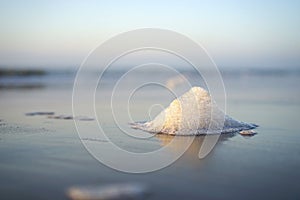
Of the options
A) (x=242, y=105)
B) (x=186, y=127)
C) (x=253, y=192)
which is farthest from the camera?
(x=242, y=105)

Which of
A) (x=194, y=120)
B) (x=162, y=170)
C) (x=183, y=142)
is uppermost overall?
(x=194, y=120)

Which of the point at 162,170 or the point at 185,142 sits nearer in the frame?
the point at 162,170

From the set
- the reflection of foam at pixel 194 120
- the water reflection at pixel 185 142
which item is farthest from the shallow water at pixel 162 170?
the reflection of foam at pixel 194 120

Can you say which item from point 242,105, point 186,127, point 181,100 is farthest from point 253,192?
point 242,105

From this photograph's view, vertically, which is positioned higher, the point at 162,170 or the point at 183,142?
the point at 183,142

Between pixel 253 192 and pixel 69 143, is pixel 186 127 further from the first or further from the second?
pixel 253 192

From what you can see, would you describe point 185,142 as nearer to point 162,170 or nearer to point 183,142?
point 183,142

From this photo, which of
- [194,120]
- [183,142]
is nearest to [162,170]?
[183,142]

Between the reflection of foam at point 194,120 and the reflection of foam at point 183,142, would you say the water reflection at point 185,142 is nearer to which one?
the reflection of foam at point 183,142
